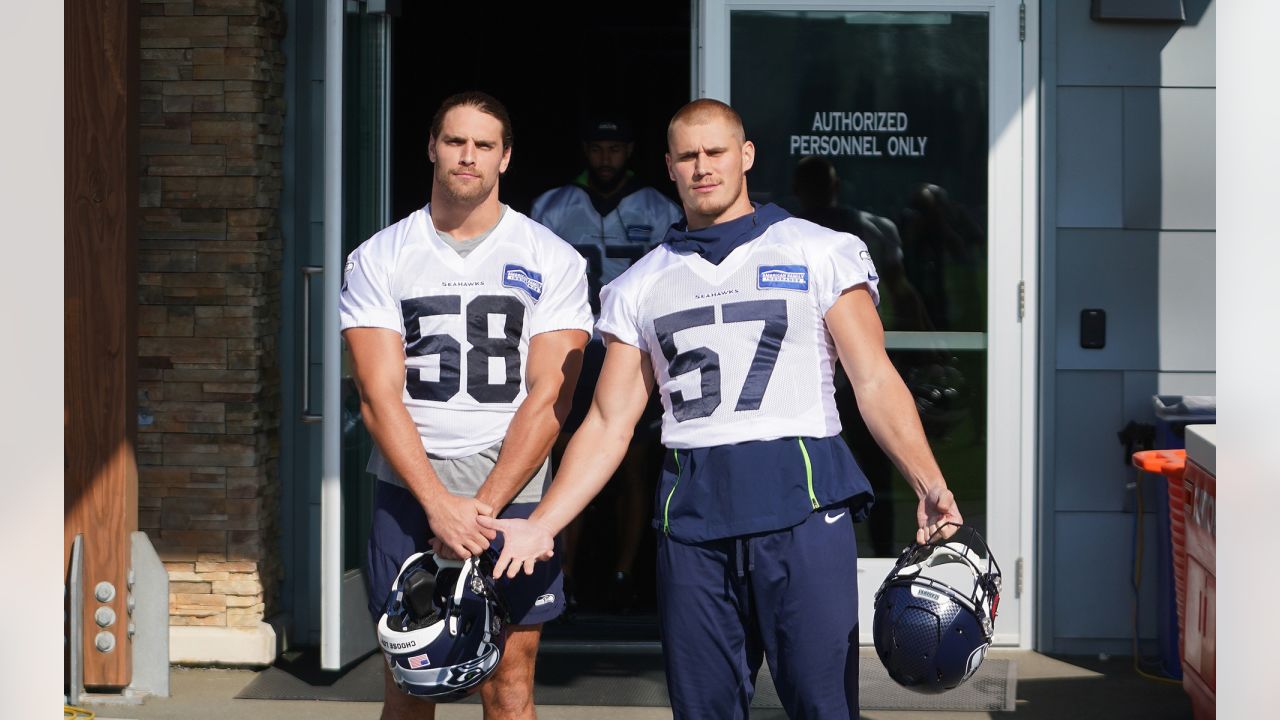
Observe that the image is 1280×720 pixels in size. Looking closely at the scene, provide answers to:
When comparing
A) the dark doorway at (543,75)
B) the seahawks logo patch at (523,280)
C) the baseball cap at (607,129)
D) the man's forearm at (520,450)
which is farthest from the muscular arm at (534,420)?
the dark doorway at (543,75)

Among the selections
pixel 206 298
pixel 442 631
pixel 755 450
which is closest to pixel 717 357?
pixel 755 450

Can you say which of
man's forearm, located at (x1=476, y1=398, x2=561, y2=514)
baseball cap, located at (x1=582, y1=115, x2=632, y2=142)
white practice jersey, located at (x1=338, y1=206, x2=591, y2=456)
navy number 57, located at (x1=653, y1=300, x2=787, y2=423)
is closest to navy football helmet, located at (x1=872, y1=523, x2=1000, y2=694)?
navy number 57, located at (x1=653, y1=300, x2=787, y2=423)

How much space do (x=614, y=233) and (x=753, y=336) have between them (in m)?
3.03

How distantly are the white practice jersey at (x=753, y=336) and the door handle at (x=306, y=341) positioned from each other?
7.42 ft

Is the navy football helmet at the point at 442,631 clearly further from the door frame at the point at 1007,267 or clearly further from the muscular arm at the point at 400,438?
the door frame at the point at 1007,267

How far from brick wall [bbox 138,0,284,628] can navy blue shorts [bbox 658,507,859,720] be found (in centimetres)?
280

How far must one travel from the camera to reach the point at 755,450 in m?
→ 3.36

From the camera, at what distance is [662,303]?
3.48m

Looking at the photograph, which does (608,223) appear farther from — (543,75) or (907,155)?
(543,75)

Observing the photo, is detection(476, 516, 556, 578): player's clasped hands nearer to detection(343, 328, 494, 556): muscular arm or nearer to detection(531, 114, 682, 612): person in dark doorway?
detection(343, 328, 494, 556): muscular arm

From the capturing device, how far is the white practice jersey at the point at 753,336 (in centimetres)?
338
